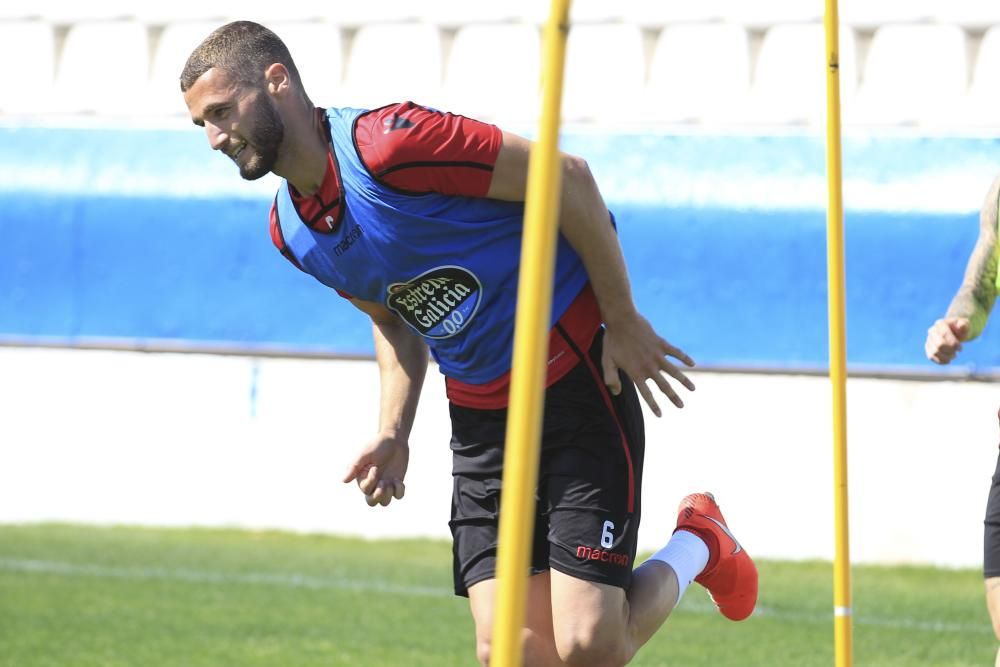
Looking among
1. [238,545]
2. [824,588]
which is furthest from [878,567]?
[238,545]

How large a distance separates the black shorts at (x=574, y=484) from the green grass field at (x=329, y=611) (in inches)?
92.2

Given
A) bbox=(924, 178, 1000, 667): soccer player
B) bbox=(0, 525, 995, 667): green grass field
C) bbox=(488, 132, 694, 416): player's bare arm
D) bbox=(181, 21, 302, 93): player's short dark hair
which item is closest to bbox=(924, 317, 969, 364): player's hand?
bbox=(924, 178, 1000, 667): soccer player

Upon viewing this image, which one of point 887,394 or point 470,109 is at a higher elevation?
point 470,109

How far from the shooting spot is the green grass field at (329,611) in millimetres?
7004

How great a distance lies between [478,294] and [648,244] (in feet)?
23.5

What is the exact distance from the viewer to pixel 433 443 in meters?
10.7

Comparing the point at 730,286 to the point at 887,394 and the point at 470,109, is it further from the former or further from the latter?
the point at 470,109

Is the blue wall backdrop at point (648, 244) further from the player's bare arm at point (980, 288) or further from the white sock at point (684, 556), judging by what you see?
the player's bare arm at point (980, 288)

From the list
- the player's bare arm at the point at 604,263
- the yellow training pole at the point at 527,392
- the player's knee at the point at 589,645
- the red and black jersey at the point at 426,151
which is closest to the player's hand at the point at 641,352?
the player's bare arm at the point at 604,263

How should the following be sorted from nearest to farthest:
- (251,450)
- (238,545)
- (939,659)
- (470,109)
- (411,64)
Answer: (939,659) < (238,545) < (251,450) < (470,109) < (411,64)

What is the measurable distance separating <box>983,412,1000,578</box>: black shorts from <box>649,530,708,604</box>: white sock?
2.86ft

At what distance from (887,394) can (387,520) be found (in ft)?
11.0

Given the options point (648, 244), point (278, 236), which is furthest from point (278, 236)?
point (648, 244)

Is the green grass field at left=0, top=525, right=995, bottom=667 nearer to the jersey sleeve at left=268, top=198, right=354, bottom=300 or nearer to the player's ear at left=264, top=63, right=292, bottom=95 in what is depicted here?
the jersey sleeve at left=268, top=198, right=354, bottom=300
